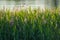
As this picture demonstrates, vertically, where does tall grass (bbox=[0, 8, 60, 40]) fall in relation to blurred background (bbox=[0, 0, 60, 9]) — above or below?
below

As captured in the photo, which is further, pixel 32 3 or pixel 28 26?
pixel 32 3

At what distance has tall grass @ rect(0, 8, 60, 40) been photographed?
445cm

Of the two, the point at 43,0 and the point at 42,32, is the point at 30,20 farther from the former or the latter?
the point at 43,0

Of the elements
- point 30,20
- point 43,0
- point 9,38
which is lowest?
point 9,38

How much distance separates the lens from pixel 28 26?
14.7ft

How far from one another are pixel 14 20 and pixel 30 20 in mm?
319

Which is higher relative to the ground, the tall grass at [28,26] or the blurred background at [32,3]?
the blurred background at [32,3]

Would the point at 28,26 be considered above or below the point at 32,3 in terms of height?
below

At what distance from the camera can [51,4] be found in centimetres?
665

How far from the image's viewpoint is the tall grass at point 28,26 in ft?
14.6

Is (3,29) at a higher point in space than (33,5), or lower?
lower

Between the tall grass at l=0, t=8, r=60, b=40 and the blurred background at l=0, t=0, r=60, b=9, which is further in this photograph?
the blurred background at l=0, t=0, r=60, b=9

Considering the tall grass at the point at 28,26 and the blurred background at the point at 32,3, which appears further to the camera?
the blurred background at the point at 32,3

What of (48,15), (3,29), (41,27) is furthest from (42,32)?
(3,29)
